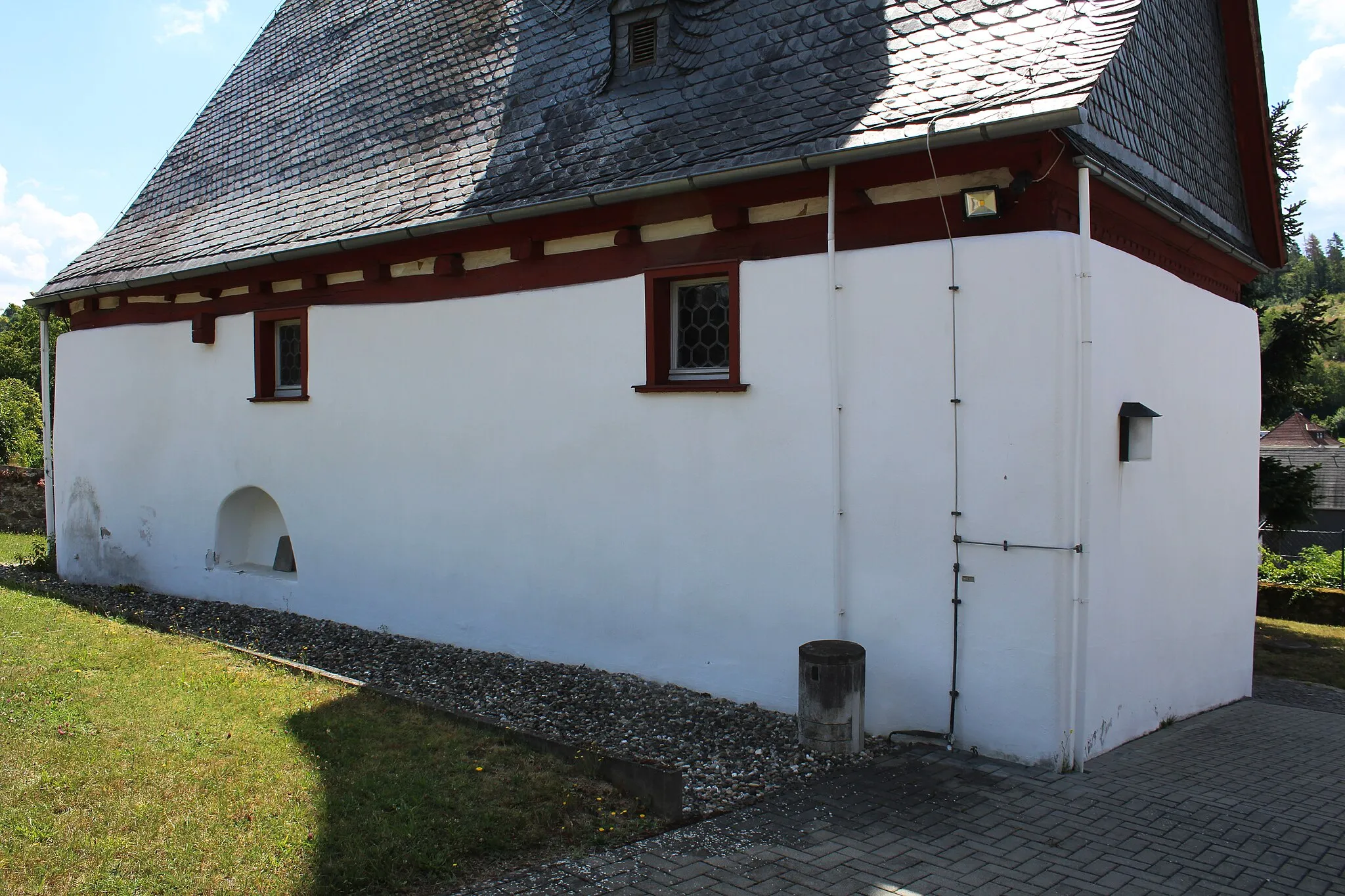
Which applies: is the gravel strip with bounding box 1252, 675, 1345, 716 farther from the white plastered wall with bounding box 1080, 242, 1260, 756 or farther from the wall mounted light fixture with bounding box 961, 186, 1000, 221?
the wall mounted light fixture with bounding box 961, 186, 1000, 221

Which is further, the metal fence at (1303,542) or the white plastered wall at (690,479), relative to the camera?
the metal fence at (1303,542)

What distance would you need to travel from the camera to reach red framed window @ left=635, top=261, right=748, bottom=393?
7.44 meters

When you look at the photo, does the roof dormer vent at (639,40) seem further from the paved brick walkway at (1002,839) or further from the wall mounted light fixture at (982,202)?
the paved brick walkway at (1002,839)

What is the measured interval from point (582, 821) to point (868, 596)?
8.24 feet

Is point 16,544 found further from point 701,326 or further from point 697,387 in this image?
point 697,387

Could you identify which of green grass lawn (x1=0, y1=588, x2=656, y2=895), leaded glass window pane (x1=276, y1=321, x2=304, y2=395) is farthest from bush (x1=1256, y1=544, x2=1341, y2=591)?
green grass lawn (x1=0, y1=588, x2=656, y2=895)

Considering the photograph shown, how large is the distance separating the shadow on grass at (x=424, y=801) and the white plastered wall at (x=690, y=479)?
6.57 ft

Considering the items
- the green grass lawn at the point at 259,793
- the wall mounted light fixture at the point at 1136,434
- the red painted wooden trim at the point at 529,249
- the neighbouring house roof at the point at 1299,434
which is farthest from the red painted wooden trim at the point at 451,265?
the neighbouring house roof at the point at 1299,434

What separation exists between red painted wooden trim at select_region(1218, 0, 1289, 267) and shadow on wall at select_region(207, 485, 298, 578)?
35.2ft

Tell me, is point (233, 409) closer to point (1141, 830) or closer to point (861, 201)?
point (861, 201)

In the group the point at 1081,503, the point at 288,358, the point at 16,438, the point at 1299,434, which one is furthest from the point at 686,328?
the point at 1299,434

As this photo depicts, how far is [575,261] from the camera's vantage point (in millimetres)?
8180

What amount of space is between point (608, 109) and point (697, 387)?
2.80 m

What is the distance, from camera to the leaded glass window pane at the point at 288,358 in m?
11.0
